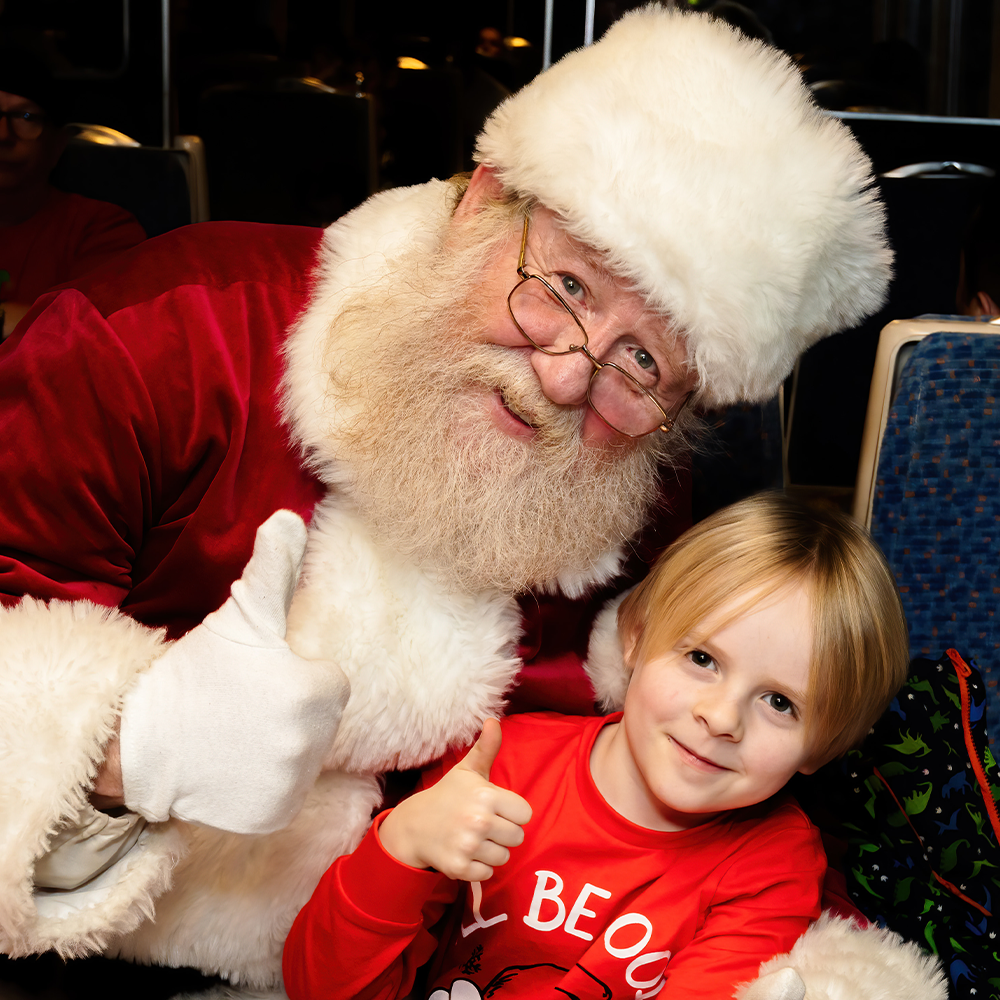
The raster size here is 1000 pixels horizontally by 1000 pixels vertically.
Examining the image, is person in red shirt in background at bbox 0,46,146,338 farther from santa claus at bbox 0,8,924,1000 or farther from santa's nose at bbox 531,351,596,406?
santa's nose at bbox 531,351,596,406

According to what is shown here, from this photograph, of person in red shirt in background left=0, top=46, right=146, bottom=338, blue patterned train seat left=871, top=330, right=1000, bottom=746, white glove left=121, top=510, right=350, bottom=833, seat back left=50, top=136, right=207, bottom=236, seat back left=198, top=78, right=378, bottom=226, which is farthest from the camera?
seat back left=198, top=78, right=378, bottom=226

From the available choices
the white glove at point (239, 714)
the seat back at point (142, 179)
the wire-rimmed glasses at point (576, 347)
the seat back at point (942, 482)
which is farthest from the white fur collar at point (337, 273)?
the seat back at point (142, 179)

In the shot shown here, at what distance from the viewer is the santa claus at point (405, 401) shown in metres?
1.10

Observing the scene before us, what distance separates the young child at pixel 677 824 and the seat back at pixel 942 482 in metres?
0.28

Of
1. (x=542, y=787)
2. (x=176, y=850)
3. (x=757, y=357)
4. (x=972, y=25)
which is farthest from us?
(x=972, y=25)

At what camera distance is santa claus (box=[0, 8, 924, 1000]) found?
3.62 feet

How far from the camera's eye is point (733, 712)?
3.68 feet

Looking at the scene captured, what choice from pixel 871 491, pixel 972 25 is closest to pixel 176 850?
pixel 871 491

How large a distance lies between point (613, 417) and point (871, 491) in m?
0.58

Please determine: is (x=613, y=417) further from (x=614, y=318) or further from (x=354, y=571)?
(x=354, y=571)

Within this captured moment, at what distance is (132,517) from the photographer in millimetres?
1213

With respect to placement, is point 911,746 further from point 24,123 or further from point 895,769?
point 24,123

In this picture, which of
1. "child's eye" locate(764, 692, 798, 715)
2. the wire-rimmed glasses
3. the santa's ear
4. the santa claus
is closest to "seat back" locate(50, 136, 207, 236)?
the santa claus

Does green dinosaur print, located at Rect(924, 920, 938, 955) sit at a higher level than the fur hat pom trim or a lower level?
lower
